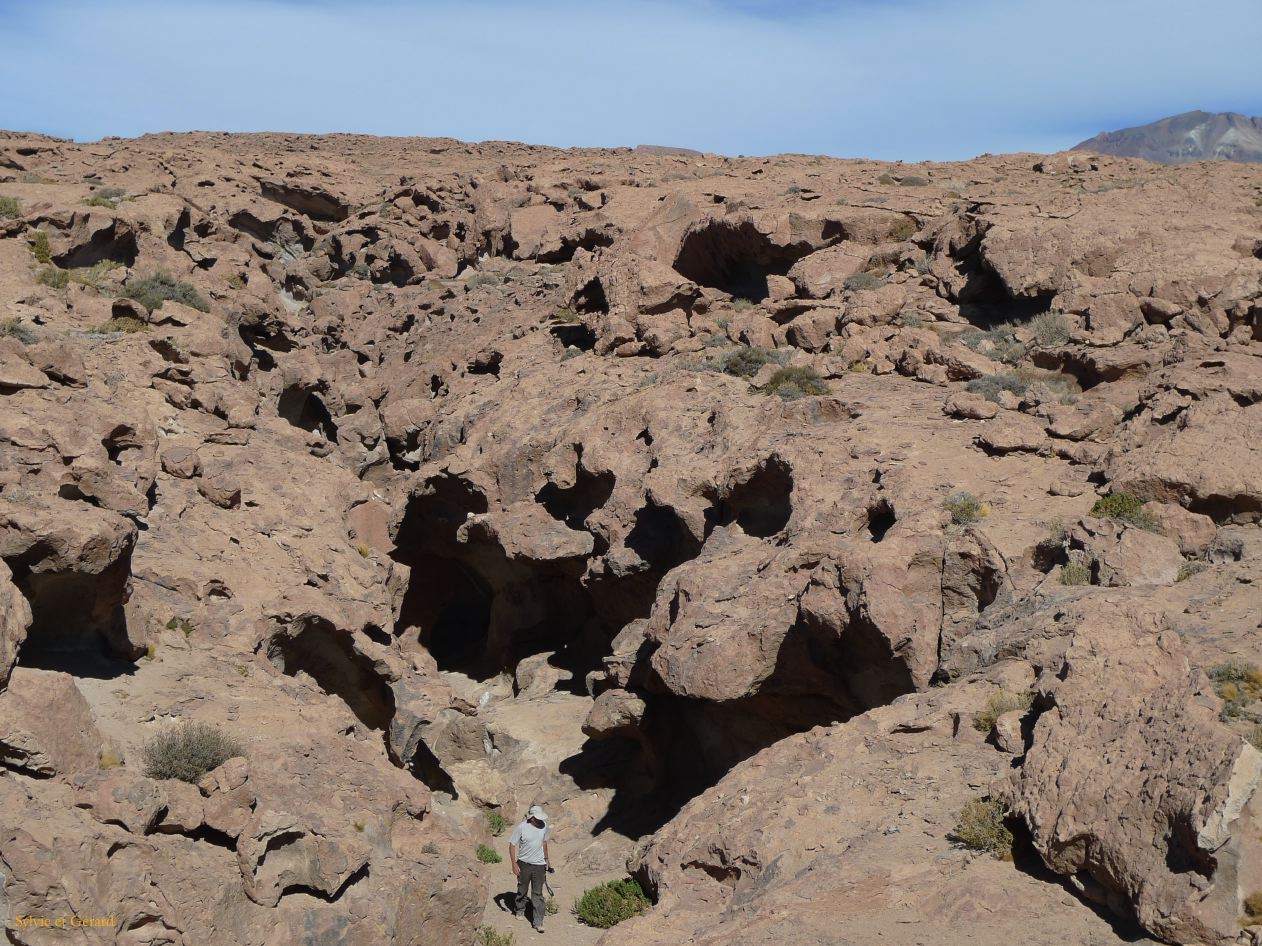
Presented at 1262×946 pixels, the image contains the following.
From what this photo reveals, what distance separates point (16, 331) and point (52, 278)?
11.1 ft

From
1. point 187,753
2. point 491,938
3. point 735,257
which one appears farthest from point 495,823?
point 735,257

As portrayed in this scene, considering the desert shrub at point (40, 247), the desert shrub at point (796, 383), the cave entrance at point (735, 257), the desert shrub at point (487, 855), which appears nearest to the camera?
the desert shrub at point (487, 855)

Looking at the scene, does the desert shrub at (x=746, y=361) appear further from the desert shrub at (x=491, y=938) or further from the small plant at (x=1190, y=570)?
the desert shrub at (x=491, y=938)

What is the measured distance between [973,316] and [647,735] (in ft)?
33.8

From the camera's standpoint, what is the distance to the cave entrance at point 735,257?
80.5 feet

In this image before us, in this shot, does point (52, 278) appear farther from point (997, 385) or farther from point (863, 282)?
point (997, 385)

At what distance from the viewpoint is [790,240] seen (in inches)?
957

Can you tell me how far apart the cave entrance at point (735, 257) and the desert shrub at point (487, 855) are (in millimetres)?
13905

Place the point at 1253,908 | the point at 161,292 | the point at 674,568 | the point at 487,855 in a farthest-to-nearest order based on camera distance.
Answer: the point at 161,292, the point at 674,568, the point at 487,855, the point at 1253,908

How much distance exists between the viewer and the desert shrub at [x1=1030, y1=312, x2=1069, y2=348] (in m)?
18.5

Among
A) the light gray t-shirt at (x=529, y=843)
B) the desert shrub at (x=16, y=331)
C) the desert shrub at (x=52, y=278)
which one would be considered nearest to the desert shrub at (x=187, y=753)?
the light gray t-shirt at (x=529, y=843)

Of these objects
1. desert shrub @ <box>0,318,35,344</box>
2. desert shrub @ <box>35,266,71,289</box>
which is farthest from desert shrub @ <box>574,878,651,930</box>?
desert shrub @ <box>35,266,71,289</box>

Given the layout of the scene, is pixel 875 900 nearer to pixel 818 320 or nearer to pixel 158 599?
pixel 158 599

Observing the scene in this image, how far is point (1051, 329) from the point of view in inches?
736
